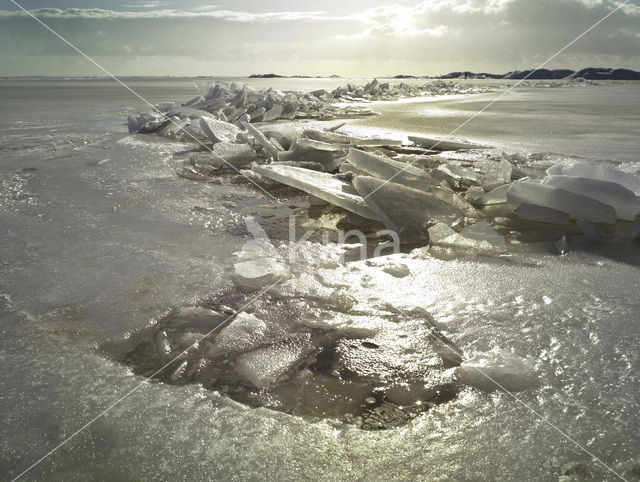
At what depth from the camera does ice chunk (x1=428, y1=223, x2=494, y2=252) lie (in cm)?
152

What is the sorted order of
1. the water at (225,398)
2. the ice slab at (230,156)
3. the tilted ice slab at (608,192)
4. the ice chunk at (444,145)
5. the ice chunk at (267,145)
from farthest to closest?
1. the ice chunk at (444,145)
2. the ice chunk at (267,145)
3. the ice slab at (230,156)
4. the tilted ice slab at (608,192)
5. the water at (225,398)

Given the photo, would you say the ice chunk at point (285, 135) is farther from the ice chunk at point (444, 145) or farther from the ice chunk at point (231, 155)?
the ice chunk at point (444, 145)

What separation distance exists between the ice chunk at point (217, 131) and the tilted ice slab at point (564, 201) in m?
2.61

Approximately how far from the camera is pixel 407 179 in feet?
6.79

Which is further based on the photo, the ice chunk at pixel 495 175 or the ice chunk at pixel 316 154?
the ice chunk at pixel 316 154

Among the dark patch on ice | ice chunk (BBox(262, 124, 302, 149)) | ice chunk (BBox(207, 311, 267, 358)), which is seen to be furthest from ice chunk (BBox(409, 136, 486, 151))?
ice chunk (BBox(207, 311, 267, 358))

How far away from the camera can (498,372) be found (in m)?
0.83

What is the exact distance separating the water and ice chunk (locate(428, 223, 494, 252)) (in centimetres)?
11

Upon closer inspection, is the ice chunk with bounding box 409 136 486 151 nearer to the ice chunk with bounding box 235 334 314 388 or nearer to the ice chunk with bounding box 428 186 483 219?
the ice chunk with bounding box 428 186 483 219

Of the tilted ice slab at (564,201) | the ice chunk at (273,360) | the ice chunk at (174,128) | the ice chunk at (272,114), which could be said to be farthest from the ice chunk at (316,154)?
the ice chunk at (272,114)

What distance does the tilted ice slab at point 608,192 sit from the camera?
176cm

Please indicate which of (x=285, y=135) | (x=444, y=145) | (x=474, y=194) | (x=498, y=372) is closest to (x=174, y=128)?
(x=285, y=135)

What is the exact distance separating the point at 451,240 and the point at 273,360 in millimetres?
911

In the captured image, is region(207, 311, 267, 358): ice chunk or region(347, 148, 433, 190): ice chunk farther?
region(347, 148, 433, 190): ice chunk
